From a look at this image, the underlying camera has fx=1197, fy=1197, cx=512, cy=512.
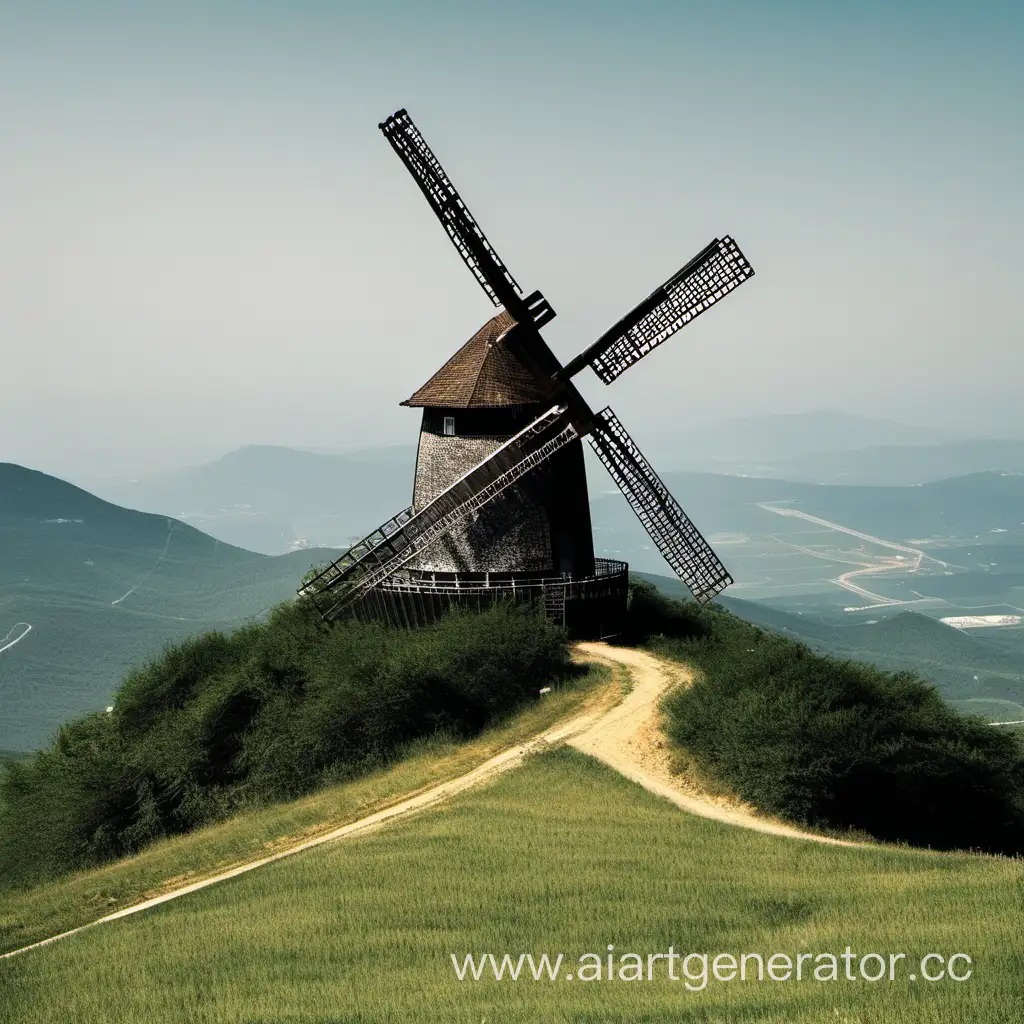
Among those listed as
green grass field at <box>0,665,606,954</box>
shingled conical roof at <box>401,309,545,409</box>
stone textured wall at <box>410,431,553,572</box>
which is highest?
shingled conical roof at <box>401,309,545,409</box>

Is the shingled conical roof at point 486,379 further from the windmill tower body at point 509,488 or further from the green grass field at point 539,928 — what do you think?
the green grass field at point 539,928

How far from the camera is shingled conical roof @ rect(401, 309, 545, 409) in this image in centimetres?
4353

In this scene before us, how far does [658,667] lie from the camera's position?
42.5m

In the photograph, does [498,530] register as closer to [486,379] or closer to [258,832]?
[486,379]

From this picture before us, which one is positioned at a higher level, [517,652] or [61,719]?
[517,652]

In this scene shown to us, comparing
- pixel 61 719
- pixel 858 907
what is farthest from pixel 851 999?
pixel 61 719

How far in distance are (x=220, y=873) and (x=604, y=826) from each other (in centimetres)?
1017

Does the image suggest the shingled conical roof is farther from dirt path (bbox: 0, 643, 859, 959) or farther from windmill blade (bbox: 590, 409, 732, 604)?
dirt path (bbox: 0, 643, 859, 959)

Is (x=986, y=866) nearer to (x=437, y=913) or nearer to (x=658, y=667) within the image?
(x=437, y=913)

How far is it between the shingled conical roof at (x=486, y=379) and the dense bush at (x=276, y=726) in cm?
785

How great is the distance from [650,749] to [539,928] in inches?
561

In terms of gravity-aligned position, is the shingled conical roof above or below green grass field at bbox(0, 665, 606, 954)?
above

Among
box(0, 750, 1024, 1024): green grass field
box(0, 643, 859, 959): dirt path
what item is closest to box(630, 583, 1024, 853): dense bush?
box(0, 643, 859, 959): dirt path

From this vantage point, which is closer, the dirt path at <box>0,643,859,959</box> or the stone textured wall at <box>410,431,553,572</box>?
the dirt path at <box>0,643,859,959</box>
